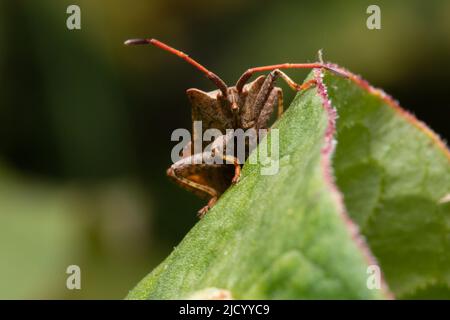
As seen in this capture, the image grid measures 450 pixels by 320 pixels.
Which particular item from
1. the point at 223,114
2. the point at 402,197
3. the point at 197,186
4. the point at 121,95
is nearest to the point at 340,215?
the point at 402,197

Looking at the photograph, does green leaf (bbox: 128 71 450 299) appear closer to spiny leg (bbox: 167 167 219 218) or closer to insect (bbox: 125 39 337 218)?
spiny leg (bbox: 167 167 219 218)

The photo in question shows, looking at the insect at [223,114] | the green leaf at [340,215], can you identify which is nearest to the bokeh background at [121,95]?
the insect at [223,114]

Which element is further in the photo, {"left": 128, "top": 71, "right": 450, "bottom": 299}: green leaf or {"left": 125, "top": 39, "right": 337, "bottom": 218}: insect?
{"left": 125, "top": 39, "right": 337, "bottom": 218}: insect

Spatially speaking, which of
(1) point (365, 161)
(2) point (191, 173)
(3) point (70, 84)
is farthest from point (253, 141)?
(3) point (70, 84)

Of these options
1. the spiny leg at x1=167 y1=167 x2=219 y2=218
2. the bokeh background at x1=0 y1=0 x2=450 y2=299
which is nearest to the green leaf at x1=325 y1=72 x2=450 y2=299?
the spiny leg at x1=167 y1=167 x2=219 y2=218

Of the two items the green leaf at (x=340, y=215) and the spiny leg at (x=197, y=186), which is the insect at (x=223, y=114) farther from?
the green leaf at (x=340, y=215)
